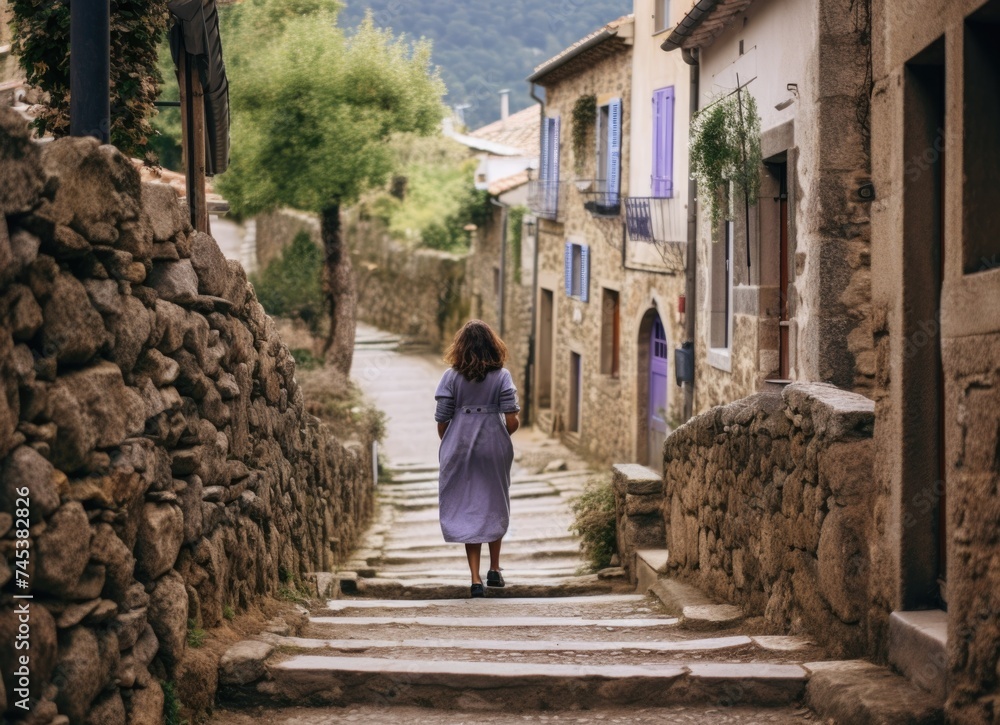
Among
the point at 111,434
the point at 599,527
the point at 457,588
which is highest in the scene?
the point at 111,434

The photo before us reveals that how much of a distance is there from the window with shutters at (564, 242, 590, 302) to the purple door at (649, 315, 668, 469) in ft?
9.36

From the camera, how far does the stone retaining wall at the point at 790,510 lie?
14.7 ft

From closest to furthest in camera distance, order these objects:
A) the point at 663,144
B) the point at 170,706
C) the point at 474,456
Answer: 1. the point at 170,706
2. the point at 474,456
3. the point at 663,144

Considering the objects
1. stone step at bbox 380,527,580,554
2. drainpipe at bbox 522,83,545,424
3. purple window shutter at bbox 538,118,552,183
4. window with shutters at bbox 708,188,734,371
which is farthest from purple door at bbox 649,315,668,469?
drainpipe at bbox 522,83,545,424

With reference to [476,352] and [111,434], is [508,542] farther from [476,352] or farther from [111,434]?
[111,434]

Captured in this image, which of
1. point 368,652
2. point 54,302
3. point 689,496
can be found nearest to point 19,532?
point 54,302

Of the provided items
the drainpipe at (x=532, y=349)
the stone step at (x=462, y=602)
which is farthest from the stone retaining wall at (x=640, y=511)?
the drainpipe at (x=532, y=349)

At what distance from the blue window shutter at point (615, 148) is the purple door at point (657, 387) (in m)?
1.92

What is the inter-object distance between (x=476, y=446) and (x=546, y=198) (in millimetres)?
12964

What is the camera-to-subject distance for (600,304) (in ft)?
57.8

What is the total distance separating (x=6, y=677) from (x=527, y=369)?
19.4 metres

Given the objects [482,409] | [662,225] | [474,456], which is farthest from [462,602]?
[662,225]

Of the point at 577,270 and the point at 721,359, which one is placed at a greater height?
the point at 577,270

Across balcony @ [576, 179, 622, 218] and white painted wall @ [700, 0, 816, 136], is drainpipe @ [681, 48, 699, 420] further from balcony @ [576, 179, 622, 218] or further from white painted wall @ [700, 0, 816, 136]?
balcony @ [576, 179, 622, 218]
